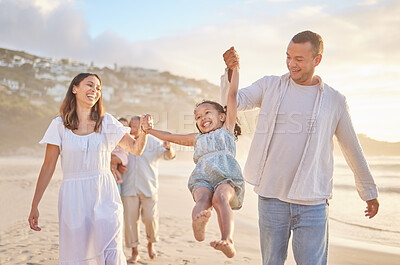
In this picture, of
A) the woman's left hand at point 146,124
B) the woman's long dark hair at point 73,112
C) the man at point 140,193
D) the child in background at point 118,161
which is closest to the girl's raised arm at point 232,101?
the woman's left hand at point 146,124

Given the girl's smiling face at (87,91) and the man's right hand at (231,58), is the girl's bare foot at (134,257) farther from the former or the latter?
the man's right hand at (231,58)

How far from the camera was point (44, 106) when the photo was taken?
4016cm

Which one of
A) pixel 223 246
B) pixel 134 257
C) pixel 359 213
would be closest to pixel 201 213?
pixel 223 246

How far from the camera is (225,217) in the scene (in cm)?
287

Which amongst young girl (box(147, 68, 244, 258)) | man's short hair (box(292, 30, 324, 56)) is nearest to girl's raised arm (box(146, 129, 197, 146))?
young girl (box(147, 68, 244, 258))

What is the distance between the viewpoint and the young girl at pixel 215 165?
2926 mm

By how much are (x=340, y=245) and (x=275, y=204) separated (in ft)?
17.2

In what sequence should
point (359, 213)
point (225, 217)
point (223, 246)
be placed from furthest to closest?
point (359, 213)
point (225, 217)
point (223, 246)

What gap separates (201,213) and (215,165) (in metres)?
0.54

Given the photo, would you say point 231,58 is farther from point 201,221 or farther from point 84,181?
point 84,181

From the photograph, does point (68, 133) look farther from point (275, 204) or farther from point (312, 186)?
point (312, 186)

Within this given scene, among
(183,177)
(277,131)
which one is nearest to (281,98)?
(277,131)

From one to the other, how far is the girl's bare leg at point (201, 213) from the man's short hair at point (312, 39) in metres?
1.32

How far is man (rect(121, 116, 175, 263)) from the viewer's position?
640cm
